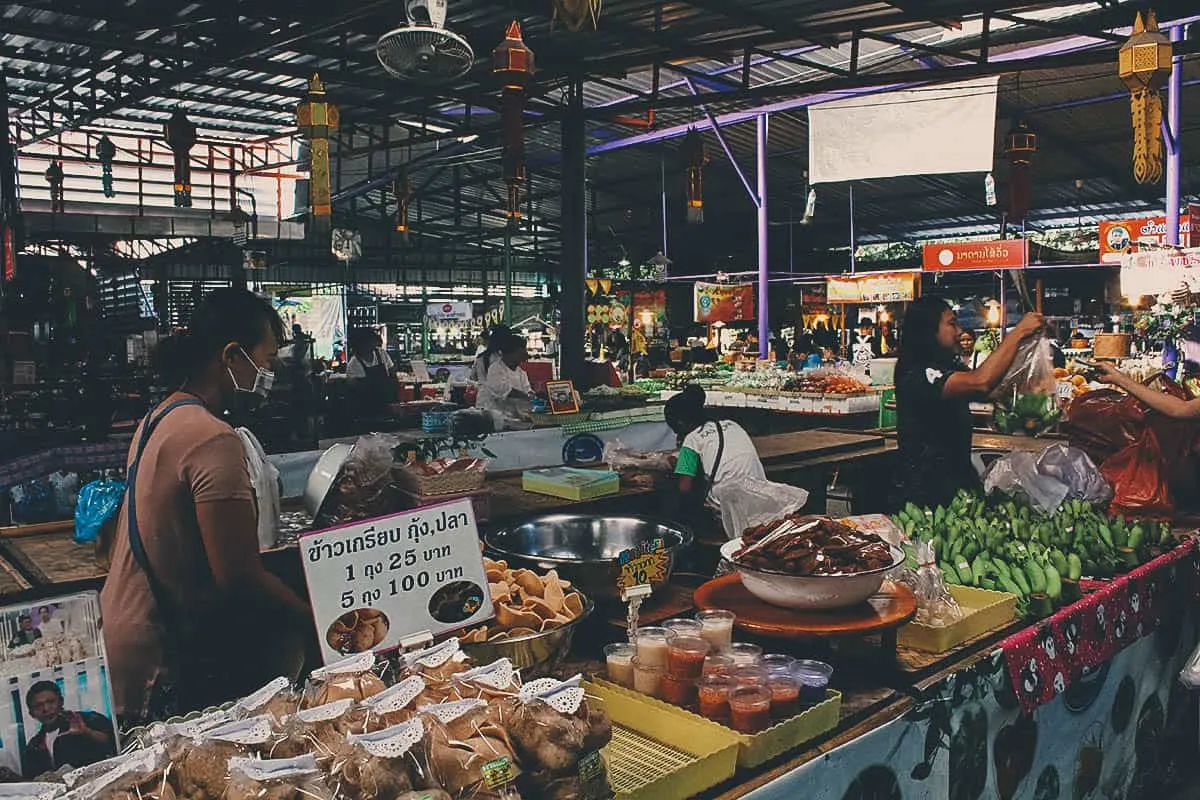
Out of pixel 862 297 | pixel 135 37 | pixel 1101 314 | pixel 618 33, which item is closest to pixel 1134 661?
pixel 618 33

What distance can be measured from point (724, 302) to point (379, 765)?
1585cm

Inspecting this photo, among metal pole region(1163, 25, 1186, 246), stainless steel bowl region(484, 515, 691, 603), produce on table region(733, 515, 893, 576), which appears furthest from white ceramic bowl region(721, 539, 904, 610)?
metal pole region(1163, 25, 1186, 246)

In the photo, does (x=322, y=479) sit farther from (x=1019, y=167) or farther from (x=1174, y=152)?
(x=1174, y=152)

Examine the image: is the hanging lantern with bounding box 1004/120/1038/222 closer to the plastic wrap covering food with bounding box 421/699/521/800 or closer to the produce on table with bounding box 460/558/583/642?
the produce on table with bounding box 460/558/583/642

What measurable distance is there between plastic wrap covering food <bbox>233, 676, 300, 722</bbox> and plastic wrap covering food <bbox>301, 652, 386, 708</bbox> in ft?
0.10

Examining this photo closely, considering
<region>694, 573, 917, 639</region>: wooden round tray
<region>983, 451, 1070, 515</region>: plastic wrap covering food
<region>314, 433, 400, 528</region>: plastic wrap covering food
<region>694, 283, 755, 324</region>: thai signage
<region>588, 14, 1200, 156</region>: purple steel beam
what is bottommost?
<region>694, 573, 917, 639</region>: wooden round tray

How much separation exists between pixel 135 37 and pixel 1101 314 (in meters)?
20.5

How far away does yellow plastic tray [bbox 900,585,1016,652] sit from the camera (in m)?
2.31

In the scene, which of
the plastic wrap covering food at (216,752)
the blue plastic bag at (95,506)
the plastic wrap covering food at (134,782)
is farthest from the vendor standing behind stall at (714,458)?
the plastic wrap covering food at (134,782)

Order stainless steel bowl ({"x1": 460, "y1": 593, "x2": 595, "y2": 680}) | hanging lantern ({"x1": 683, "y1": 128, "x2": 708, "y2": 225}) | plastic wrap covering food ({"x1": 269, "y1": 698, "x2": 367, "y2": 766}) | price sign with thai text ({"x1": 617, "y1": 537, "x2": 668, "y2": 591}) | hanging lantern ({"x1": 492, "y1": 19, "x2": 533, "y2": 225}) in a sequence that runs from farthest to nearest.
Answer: hanging lantern ({"x1": 683, "y1": 128, "x2": 708, "y2": 225}), hanging lantern ({"x1": 492, "y1": 19, "x2": 533, "y2": 225}), price sign with thai text ({"x1": 617, "y1": 537, "x2": 668, "y2": 591}), stainless steel bowl ({"x1": 460, "y1": 593, "x2": 595, "y2": 680}), plastic wrap covering food ({"x1": 269, "y1": 698, "x2": 367, "y2": 766})

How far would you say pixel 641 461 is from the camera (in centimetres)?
446

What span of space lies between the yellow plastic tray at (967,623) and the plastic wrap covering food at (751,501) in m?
1.05

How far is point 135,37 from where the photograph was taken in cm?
888

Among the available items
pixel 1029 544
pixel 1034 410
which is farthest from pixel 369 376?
pixel 1029 544
